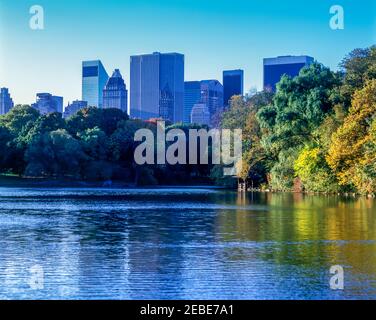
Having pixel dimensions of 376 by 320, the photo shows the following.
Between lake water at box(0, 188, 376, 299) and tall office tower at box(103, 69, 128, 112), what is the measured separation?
149536 mm

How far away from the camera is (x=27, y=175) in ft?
254

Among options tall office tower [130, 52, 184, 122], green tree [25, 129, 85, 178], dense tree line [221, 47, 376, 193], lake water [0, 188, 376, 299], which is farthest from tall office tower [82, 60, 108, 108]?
lake water [0, 188, 376, 299]

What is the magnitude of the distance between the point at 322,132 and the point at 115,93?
13250 cm

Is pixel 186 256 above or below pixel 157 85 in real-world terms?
below

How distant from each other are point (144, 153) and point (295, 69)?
183ft

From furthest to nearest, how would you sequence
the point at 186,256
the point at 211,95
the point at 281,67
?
the point at 211,95 < the point at 281,67 < the point at 186,256

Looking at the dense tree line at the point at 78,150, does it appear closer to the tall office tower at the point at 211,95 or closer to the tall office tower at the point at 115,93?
the tall office tower at the point at 115,93

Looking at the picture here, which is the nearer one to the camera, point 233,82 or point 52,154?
point 52,154

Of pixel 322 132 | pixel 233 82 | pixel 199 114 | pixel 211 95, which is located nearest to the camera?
pixel 322 132

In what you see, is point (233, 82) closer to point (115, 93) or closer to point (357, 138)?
point (115, 93)

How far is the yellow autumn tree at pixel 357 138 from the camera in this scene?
157 ft

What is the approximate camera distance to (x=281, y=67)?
134 meters

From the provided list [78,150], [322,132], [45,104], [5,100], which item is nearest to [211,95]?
[45,104]

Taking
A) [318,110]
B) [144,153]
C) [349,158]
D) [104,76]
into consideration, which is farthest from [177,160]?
[104,76]
